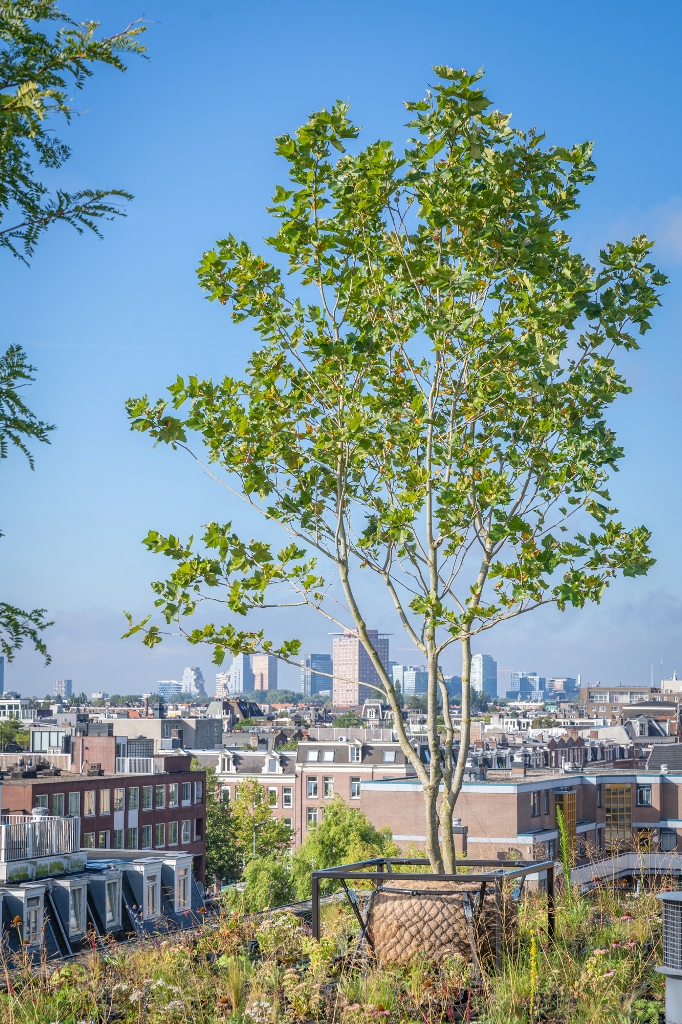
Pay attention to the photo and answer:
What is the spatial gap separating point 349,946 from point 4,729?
384ft

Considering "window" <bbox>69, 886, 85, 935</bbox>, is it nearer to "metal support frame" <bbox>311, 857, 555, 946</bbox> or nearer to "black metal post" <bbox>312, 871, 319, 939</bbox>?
"metal support frame" <bbox>311, 857, 555, 946</bbox>

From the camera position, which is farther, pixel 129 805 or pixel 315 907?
pixel 129 805

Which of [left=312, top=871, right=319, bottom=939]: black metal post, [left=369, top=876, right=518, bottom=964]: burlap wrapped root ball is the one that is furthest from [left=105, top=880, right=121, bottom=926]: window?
[left=369, top=876, right=518, bottom=964]: burlap wrapped root ball

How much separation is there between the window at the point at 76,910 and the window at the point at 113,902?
0.80 metres

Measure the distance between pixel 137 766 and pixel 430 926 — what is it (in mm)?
53499

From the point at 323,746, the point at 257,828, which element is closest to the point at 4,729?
the point at 323,746

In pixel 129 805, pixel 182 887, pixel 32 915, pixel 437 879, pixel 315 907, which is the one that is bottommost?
pixel 182 887

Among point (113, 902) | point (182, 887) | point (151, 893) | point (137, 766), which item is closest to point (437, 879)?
point (113, 902)

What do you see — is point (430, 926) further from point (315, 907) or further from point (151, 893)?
point (151, 893)

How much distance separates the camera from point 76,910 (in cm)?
3022

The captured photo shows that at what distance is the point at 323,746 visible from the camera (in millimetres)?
74938

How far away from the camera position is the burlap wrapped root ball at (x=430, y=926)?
594 centimetres

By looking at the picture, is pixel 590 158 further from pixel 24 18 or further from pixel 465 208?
pixel 24 18

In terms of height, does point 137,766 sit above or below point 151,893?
above
